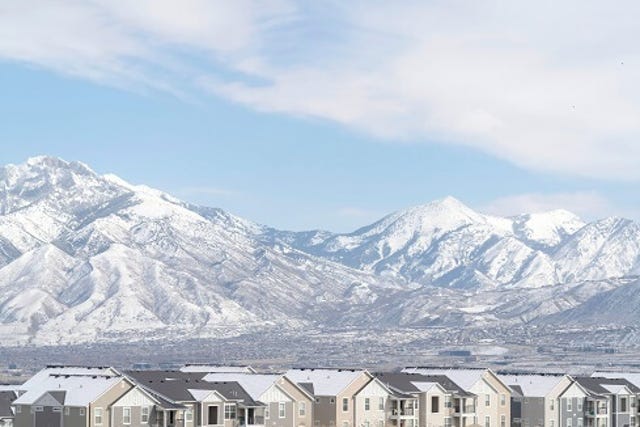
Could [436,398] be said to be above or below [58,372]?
below

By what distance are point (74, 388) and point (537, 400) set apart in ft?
191

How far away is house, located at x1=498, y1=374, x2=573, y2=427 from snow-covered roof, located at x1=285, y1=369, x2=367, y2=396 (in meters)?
24.0

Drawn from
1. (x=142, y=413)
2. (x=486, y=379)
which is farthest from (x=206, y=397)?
(x=486, y=379)

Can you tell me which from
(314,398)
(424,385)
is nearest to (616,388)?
(424,385)

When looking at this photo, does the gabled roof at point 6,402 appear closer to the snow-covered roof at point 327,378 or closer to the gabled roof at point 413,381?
the snow-covered roof at point 327,378

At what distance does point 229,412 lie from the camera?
127812 millimetres

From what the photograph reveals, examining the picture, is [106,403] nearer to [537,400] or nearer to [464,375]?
[464,375]

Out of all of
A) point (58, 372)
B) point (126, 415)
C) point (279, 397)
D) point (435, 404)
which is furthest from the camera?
point (435, 404)

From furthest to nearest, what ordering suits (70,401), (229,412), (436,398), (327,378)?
1. (436,398)
2. (327,378)
3. (229,412)
4. (70,401)

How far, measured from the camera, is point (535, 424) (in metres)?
155

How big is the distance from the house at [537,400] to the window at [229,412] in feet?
132

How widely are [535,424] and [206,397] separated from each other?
45.7 m

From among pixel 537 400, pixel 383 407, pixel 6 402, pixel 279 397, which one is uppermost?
pixel 537 400

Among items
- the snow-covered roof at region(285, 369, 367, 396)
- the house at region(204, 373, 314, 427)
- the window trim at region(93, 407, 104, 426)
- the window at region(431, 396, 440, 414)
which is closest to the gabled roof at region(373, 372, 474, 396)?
the window at region(431, 396, 440, 414)
